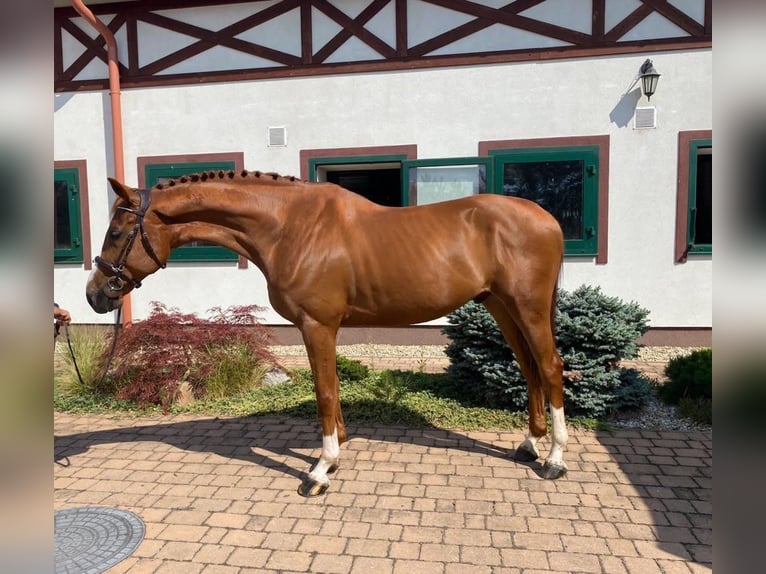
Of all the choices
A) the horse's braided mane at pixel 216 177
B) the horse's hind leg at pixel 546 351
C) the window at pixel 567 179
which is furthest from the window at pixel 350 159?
the horse's hind leg at pixel 546 351

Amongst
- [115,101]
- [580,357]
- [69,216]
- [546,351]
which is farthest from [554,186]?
[69,216]

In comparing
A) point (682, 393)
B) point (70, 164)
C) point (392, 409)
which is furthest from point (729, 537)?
point (70, 164)

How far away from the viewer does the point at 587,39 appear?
6.30 m

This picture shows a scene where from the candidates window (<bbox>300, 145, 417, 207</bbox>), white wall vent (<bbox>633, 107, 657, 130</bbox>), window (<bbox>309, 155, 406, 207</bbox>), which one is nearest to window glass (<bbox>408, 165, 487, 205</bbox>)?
window (<bbox>300, 145, 417, 207</bbox>)

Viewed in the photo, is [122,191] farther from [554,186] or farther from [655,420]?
[554,186]

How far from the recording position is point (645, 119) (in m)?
6.27

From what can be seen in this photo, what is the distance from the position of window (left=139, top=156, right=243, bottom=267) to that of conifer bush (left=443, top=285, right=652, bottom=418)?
4.09m

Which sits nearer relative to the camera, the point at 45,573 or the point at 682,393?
the point at 45,573

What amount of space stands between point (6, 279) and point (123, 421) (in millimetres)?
4490

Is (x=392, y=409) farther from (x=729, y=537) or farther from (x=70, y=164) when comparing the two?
(x=70, y=164)

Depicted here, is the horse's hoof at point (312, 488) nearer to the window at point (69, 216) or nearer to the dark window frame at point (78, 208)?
the dark window frame at point (78, 208)

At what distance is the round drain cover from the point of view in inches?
96.0

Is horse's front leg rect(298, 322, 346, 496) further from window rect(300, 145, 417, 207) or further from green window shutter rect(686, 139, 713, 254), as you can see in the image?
green window shutter rect(686, 139, 713, 254)

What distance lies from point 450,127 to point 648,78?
96.9 inches
